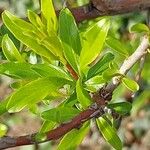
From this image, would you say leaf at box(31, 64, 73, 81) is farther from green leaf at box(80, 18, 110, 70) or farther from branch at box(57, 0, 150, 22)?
branch at box(57, 0, 150, 22)

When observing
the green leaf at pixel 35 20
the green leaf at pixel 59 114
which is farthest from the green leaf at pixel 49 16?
the green leaf at pixel 59 114

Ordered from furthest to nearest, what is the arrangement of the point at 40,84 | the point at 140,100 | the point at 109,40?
the point at 140,100
the point at 109,40
the point at 40,84

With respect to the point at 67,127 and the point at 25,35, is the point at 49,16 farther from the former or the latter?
the point at 67,127

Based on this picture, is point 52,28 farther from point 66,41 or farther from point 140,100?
point 140,100

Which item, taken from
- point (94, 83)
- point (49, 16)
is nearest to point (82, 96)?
point (94, 83)

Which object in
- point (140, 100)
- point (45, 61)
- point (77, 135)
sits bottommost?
point (140, 100)

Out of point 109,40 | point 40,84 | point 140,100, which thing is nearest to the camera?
point 40,84

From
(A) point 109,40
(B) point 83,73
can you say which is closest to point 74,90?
(B) point 83,73
